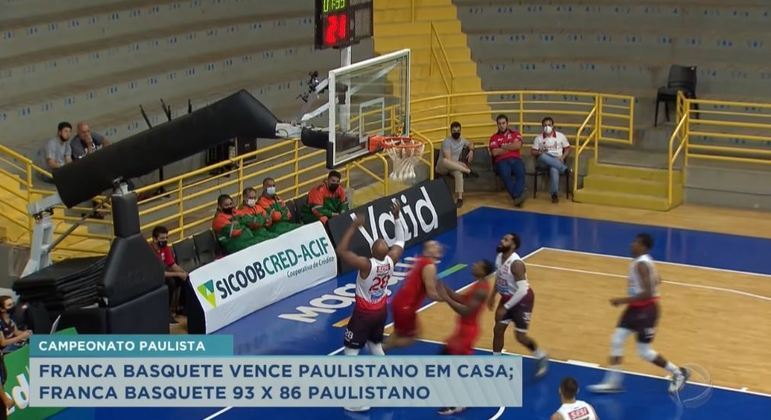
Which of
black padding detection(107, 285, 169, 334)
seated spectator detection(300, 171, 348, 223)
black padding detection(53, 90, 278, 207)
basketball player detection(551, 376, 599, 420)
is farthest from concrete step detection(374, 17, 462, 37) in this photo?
basketball player detection(551, 376, 599, 420)

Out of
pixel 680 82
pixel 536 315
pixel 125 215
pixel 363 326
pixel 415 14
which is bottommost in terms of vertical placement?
pixel 536 315

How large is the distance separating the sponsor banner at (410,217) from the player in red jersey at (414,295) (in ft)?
15.8

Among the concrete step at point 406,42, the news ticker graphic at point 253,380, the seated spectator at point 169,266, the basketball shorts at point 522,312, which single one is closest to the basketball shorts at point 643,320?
the basketball shorts at point 522,312

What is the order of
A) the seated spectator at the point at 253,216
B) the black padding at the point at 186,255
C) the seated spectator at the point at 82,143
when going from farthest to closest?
the seated spectator at the point at 82,143
the seated spectator at the point at 253,216
the black padding at the point at 186,255

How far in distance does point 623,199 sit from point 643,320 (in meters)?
9.19

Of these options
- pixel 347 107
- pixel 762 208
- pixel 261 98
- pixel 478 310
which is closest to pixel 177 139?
pixel 347 107

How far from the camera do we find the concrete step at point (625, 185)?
77.0 ft

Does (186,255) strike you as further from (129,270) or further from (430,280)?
(430,280)

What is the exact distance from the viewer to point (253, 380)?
11969 millimetres

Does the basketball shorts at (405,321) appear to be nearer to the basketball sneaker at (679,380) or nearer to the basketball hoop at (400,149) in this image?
the basketball hoop at (400,149)

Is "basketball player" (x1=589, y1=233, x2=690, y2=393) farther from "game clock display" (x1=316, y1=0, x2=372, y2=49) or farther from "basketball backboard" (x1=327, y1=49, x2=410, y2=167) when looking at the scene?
"game clock display" (x1=316, y1=0, x2=372, y2=49)

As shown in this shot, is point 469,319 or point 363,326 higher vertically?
point 469,319

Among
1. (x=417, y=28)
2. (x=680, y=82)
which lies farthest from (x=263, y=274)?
(x=417, y=28)

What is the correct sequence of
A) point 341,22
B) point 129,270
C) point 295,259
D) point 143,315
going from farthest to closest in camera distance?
point 295,259 → point 143,315 → point 129,270 → point 341,22
